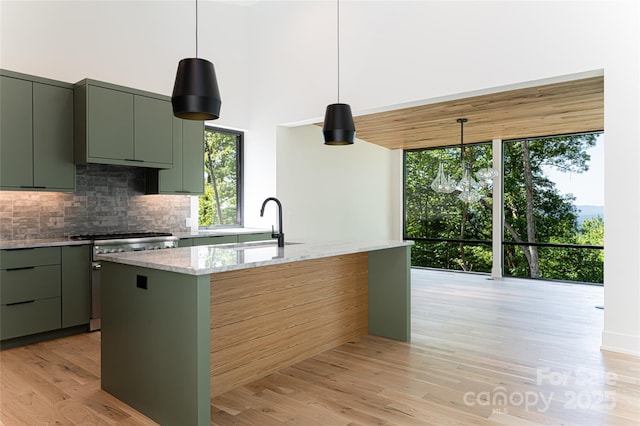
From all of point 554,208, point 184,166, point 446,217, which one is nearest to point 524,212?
point 554,208

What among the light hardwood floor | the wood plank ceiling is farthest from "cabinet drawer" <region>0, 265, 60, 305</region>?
the wood plank ceiling

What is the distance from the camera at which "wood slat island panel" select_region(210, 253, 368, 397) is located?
274 centimetres

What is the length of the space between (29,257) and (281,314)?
2.29 m

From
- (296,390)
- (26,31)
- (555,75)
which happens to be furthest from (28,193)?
(555,75)

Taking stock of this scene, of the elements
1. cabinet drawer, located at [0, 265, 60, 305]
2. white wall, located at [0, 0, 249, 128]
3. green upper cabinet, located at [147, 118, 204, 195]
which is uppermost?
white wall, located at [0, 0, 249, 128]

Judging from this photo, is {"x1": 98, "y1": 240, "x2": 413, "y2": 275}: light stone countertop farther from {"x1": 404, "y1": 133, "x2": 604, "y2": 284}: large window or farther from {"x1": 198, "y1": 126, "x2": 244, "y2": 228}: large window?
{"x1": 404, "y1": 133, "x2": 604, "y2": 284}: large window

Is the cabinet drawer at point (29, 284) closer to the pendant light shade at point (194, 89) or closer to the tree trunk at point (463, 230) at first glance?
the pendant light shade at point (194, 89)

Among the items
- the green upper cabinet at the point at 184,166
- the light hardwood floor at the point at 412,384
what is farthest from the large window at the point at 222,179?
the light hardwood floor at the point at 412,384

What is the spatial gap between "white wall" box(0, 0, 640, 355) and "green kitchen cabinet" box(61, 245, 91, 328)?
184 cm

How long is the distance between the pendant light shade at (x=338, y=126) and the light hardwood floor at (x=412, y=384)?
5.63 ft

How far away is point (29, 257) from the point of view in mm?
3664

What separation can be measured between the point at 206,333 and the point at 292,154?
4.38 meters

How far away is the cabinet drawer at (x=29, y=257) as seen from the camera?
3.54 meters

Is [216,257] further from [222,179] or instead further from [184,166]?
[222,179]
